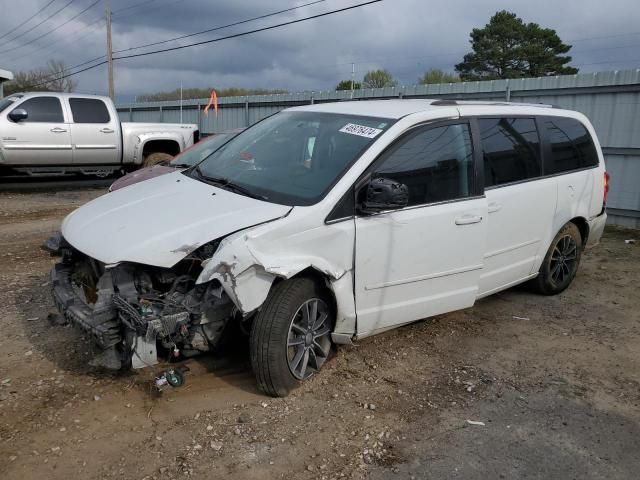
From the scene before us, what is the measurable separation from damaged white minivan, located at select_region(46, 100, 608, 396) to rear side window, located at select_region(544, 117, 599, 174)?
0.92 feet

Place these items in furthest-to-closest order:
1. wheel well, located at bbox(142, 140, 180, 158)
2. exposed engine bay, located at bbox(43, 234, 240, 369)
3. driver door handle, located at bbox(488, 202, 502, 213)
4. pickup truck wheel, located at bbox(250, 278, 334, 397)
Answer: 1. wheel well, located at bbox(142, 140, 180, 158)
2. driver door handle, located at bbox(488, 202, 502, 213)
3. pickup truck wheel, located at bbox(250, 278, 334, 397)
4. exposed engine bay, located at bbox(43, 234, 240, 369)

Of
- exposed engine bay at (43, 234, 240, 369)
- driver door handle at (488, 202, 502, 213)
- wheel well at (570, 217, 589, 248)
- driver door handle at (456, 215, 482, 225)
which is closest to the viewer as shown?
exposed engine bay at (43, 234, 240, 369)

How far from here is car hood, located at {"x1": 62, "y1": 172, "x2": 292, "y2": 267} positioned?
3.23 metres

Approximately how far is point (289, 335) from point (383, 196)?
1046 mm

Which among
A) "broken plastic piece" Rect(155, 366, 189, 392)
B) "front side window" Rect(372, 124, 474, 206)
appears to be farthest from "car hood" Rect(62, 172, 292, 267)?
"front side window" Rect(372, 124, 474, 206)

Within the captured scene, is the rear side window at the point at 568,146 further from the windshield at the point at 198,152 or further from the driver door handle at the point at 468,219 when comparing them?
the windshield at the point at 198,152

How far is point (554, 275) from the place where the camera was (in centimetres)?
560

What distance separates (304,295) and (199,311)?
25.0 inches

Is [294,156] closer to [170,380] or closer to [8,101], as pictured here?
[170,380]

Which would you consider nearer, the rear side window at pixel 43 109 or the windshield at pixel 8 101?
the windshield at pixel 8 101

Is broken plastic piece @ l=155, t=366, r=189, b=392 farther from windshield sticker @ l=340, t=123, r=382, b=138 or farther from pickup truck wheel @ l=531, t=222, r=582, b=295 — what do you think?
pickup truck wheel @ l=531, t=222, r=582, b=295

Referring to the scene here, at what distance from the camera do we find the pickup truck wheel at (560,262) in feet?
17.8

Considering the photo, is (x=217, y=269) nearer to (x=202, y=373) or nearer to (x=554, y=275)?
(x=202, y=373)

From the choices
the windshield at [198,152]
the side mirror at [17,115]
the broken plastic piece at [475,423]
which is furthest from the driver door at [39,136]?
the broken plastic piece at [475,423]
